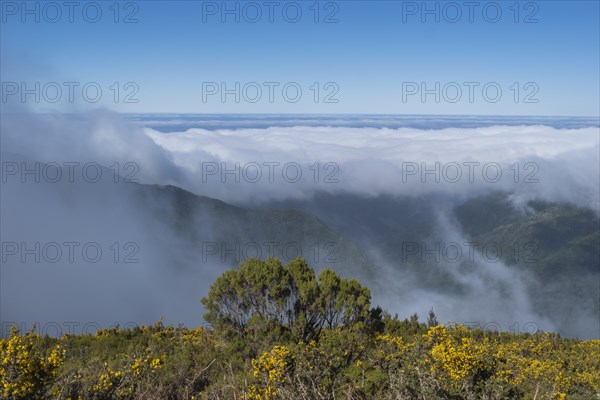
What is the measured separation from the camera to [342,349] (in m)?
13.7

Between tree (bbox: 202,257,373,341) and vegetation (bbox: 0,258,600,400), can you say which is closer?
vegetation (bbox: 0,258,600,400)

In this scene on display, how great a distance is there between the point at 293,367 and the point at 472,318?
186 metres

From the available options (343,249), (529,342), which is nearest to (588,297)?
(343,249)

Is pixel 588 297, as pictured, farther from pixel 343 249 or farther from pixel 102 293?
pixel 102 293

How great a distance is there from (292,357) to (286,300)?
27.4 feet

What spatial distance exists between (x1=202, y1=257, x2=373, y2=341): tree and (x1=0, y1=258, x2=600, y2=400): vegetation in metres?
0.03

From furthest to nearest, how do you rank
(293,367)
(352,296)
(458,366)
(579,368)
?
(579,368), (352,296), (458,366), (293,367)

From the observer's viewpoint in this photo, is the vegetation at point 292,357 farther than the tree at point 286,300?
No

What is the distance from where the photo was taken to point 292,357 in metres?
7.66

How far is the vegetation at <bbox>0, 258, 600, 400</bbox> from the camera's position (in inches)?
255

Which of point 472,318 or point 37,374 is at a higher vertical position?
point 37,374

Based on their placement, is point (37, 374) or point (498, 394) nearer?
point (37, 374)

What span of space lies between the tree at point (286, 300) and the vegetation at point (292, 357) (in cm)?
3

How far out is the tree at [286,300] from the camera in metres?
15.8
